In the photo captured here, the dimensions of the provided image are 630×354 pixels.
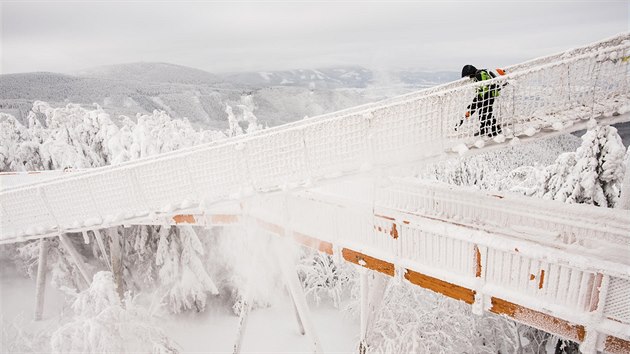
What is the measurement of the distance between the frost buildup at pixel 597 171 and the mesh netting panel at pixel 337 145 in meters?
8.26

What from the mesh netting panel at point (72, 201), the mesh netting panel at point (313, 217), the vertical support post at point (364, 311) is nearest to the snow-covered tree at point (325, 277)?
the vertical support post at point (364, 311)

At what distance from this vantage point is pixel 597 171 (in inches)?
441

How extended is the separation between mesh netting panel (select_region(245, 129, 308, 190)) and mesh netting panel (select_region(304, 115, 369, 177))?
233 millimetres

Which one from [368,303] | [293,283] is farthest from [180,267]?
[368,303]

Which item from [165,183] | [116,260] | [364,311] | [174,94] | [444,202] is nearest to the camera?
[444,202]

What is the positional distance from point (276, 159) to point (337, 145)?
4.49 feet

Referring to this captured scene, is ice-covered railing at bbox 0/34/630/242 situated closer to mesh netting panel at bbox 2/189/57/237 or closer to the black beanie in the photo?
mesh netting panel at bbox 2/189/57/237

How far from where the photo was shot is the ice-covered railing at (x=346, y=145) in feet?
A: 19.3

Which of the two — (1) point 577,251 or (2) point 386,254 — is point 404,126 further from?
(1) point 577,251

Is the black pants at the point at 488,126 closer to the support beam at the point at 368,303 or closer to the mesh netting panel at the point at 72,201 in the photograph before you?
the support beam at the point at 368,303

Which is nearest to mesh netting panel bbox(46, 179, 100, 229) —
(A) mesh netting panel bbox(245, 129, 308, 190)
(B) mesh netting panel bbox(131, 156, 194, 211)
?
(B) mesh netting panel bbox(131, 156, 194, 211)

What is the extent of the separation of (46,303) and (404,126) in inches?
601

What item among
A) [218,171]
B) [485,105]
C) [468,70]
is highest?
[468,70]

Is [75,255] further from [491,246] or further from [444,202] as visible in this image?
[491,246]
